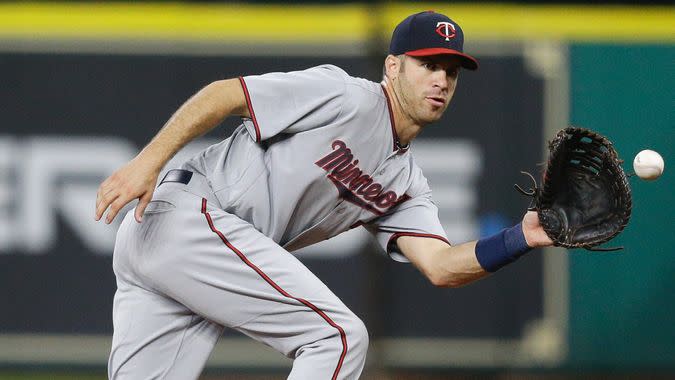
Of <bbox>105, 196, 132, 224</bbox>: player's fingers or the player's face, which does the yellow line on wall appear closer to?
the player's face

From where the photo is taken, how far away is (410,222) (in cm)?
325

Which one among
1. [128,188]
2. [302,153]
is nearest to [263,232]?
[302,153]

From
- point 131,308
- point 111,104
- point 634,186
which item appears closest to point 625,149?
point 634,186

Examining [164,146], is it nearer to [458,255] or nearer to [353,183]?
[353,183]

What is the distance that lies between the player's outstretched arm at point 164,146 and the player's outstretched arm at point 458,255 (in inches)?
27.6

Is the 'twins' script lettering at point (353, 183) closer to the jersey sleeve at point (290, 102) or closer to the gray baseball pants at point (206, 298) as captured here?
the jersey sleeve at point (290, 102)

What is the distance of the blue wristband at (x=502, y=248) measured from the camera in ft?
9.27

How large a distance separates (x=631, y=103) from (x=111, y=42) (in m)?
2.89

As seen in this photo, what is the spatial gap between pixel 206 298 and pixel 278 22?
3.24 m

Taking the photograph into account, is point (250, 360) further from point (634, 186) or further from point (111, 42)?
point (634, 186)

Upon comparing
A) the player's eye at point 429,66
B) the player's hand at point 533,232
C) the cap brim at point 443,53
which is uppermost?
the cap brim at point 443,53

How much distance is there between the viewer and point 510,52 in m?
5.80

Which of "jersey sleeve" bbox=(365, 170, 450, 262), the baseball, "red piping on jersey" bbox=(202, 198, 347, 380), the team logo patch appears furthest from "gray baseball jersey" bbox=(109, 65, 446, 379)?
the baseball

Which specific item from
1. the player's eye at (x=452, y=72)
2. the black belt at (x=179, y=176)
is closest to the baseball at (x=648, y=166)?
the player's eye at (x=452, y=72)
